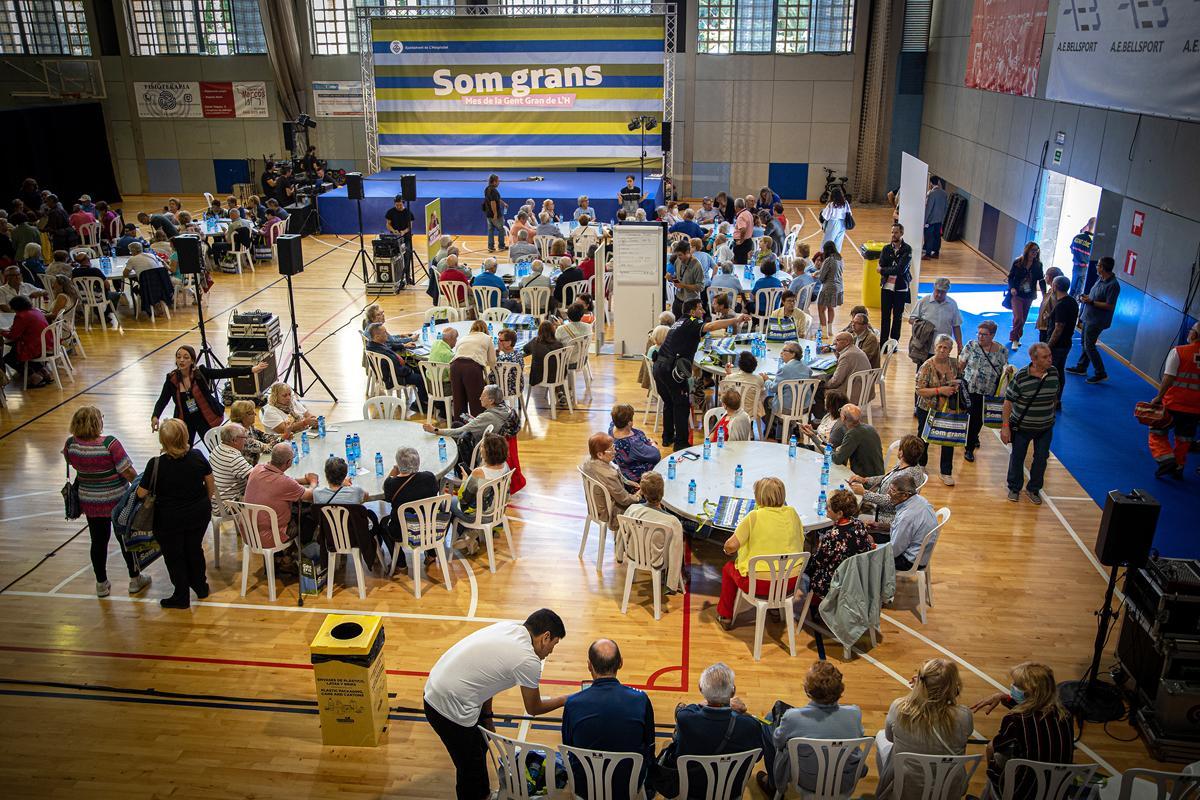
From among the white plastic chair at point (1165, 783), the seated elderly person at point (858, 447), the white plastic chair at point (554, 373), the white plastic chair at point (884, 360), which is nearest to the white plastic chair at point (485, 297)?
the white plastic chair at point (554, 373)

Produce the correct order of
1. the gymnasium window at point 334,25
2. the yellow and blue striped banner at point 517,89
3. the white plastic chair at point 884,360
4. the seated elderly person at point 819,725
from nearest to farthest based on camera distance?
the seated elderly person at point 819,725 → the white plastic chair at point 884,360 → the yellow and blue striped banner at point 517,89 → the gymnasium window at point 334,25

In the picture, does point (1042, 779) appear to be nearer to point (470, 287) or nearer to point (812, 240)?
point (470, 287)

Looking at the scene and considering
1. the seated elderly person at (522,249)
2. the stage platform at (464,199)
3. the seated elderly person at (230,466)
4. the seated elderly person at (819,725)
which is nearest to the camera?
the seated elderly person at (819,725)

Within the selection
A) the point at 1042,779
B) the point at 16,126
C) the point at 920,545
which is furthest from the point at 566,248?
the point at 16,126

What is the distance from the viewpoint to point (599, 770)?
416 centimetres

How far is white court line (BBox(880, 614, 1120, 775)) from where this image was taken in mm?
5215

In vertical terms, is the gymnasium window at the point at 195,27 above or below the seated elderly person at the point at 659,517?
above

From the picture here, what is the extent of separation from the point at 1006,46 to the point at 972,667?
13837 mm

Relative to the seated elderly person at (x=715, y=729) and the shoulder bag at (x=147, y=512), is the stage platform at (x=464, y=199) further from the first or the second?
the seated elderly person at (x=715, y=729)

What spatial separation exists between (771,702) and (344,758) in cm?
258

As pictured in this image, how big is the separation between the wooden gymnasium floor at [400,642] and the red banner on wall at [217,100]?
720 inches

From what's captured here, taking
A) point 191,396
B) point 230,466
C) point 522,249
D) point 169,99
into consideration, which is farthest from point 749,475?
point 169,99

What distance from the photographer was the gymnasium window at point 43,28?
24281 mm

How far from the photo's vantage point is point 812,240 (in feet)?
64.7
